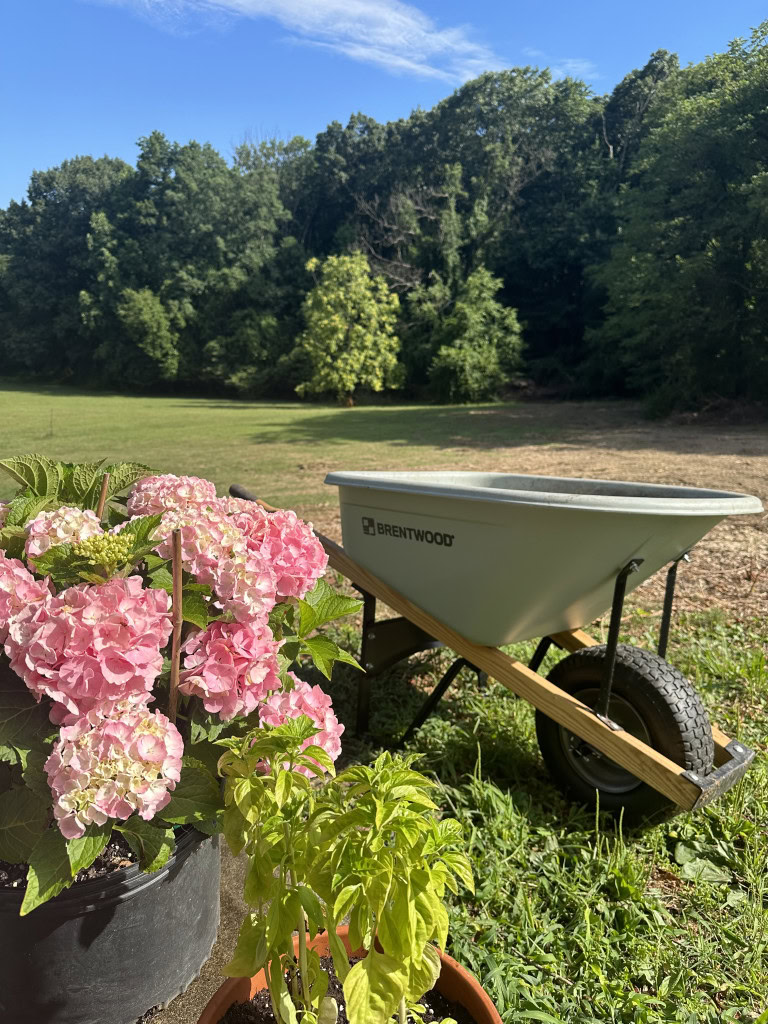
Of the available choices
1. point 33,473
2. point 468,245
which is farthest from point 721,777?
point 468,245

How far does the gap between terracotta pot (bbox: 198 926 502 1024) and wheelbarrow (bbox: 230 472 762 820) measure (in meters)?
0.72

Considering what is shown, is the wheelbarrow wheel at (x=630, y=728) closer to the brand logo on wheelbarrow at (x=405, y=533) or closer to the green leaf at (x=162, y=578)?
the brand logo on wheelbarrow at (x=405, y=533)

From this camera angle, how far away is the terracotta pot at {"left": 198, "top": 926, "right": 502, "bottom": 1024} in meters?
0.88

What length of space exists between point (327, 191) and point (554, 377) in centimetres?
1249

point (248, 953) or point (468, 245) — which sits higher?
point (468, 245)

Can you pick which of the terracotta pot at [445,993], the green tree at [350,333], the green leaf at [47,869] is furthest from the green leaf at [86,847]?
the green tree at [350,333]

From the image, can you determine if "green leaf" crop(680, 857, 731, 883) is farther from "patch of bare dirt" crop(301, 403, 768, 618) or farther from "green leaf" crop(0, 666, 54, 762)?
"patch of bare dirt" crop(301, 403, 768, 618)

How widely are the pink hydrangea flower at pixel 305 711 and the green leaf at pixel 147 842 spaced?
0.70 ft

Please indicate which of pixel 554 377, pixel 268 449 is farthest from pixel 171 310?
pixel 268 449

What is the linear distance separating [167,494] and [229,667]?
341 millimetres

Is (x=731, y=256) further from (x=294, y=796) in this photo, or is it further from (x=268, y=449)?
(x=294, y=796)

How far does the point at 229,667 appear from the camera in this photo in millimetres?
936

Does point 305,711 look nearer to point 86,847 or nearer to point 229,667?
point 229,667

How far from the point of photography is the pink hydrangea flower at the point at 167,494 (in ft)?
3.66
